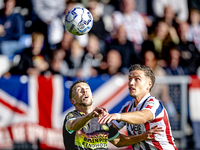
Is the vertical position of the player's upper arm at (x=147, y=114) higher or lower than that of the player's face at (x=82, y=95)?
lower

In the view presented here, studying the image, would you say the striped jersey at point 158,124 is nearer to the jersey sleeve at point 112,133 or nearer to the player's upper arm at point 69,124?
the jersey sleeve at point 112,133

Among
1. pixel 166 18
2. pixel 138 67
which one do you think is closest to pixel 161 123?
pixel 138 67

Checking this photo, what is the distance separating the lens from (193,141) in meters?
10.1

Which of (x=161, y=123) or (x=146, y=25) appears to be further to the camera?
(x=146, y=25)

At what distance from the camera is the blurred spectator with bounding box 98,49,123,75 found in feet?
34.8

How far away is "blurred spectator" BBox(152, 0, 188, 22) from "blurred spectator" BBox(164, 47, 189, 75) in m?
2.86

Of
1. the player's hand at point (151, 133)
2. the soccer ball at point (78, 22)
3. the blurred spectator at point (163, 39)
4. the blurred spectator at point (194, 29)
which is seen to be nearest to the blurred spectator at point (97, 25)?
the blurred spectator at point (163, 39)

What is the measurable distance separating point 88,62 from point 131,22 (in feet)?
9.50

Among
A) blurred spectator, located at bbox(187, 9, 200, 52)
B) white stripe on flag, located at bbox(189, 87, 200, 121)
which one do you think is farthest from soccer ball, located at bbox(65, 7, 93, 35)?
blurred spectator, located at bbox(187, 9, 200, 52)

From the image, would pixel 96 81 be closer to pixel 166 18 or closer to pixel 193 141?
pixel 193 141

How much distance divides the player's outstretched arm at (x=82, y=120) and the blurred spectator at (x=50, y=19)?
21.3 ft

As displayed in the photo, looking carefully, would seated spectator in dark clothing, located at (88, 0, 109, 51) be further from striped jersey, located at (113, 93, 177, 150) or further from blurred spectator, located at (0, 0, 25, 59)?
striped jersey, located at (113, 93, 177, 150)

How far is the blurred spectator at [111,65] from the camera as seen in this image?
10617mm

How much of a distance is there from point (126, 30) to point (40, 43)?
11.1 ft
